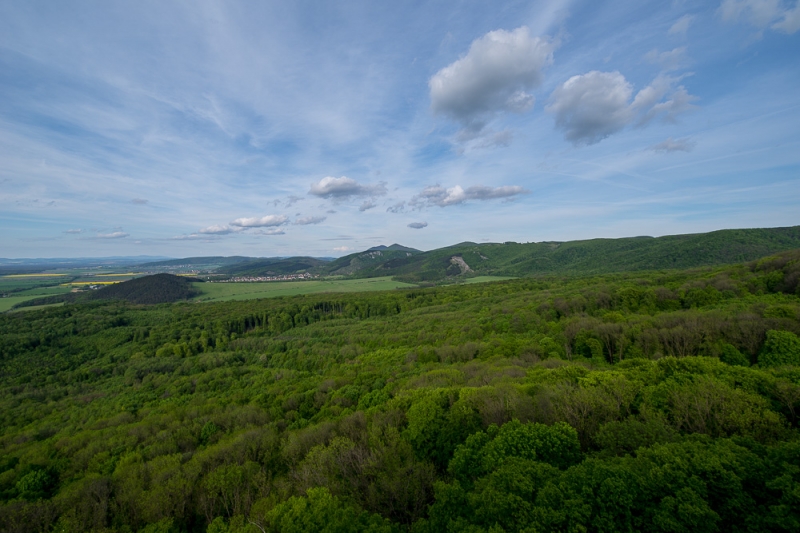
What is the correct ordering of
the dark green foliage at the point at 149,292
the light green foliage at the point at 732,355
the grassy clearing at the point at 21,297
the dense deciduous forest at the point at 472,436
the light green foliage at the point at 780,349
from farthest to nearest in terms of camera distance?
the dark green foliage at the point at 149,292 < the grassy clearing at the point at 21,297 < the light green foliage at the point at 732,355 < the light green foliage at the point at 780,349 < the dense deciduous forest at the point at 472,436

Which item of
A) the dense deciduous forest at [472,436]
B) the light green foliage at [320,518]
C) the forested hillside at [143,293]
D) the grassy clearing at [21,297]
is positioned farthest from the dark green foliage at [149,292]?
the light green foliage at [320,518]

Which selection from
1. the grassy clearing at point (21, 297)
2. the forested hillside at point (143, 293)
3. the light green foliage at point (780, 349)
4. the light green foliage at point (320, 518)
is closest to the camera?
the light green foliage at point (320, 518)

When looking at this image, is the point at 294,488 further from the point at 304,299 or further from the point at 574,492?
the point at 304,299

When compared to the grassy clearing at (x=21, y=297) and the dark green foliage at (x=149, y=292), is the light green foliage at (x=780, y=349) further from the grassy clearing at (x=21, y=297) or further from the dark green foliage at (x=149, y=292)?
the grassy clearing at (x=21, y=297)

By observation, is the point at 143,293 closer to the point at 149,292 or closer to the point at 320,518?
the point at 149,292

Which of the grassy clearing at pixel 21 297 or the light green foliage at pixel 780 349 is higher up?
the light green foliage at pixel 780 349

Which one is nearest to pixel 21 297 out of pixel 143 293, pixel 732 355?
pixel 143 293

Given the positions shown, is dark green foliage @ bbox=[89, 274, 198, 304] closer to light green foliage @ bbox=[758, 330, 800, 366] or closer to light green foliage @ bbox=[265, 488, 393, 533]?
light green foliage @ bbox=[265, 488, 393, 533]

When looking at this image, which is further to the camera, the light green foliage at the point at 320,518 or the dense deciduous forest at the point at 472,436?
the light green foliage at the point at 320,518

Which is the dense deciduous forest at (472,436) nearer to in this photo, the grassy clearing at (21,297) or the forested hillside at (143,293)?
the forested hillside at (143,293)
